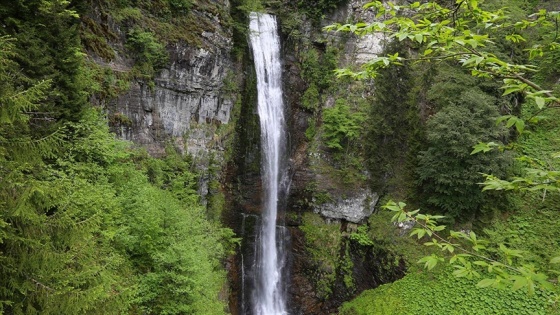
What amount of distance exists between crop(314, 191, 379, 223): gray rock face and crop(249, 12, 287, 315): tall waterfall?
360 cm

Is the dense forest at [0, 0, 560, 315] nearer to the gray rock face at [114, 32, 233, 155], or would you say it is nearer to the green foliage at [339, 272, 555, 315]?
the green foliage at [339, 272, 555, 315]

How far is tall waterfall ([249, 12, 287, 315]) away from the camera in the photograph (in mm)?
18312

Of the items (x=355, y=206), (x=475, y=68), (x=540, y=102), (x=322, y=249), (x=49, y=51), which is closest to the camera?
(x=540, y=102)

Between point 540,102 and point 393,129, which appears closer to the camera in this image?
point 540,102

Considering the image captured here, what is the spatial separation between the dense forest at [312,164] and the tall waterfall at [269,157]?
1.00m

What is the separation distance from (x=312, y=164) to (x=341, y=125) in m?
2.89

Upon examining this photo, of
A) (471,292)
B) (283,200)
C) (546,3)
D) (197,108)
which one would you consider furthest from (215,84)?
(546,3)

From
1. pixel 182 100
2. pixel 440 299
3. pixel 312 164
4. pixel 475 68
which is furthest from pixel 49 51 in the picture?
pixel 440 299

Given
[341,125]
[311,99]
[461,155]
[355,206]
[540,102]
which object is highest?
[311,99]

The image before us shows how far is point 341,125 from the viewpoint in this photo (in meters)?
19.5

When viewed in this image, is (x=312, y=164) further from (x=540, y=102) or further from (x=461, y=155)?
(x=540, y=102)

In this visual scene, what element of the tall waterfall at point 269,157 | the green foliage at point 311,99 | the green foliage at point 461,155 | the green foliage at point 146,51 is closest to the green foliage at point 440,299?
the green foliage at point 461,155

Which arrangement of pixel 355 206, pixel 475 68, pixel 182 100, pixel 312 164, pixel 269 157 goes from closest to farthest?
pixel 475 68 → pixel 182 100 → pixel 355 206 → pixel 269 157 → pixel 312 164

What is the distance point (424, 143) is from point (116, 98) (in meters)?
14.7
